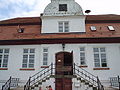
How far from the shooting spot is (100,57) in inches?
579

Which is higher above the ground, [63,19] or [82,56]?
[63,19]

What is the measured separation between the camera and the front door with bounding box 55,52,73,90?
544 inches

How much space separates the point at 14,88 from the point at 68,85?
190 inches

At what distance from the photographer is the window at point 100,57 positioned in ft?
47.8

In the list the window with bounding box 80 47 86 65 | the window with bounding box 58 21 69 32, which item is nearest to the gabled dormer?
the window with bounding box 58 21 69 32

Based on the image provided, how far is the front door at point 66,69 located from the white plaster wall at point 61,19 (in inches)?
114

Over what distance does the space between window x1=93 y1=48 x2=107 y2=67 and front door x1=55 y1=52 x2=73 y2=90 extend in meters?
2.44

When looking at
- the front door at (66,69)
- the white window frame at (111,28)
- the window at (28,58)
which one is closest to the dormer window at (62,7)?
the white window frame at (111,28)

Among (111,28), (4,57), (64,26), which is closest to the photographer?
(4,57)

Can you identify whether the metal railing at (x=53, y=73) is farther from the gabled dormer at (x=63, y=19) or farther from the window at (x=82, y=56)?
the gabled dormer at (x=63, y=19)

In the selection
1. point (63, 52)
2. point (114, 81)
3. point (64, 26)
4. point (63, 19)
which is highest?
point (63, 19)

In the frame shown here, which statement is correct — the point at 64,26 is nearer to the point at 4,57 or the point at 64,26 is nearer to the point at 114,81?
the point at 4,57

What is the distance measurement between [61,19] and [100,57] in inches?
230

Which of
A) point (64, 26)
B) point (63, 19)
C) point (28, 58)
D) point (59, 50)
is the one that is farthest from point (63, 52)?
point (63, 19)
